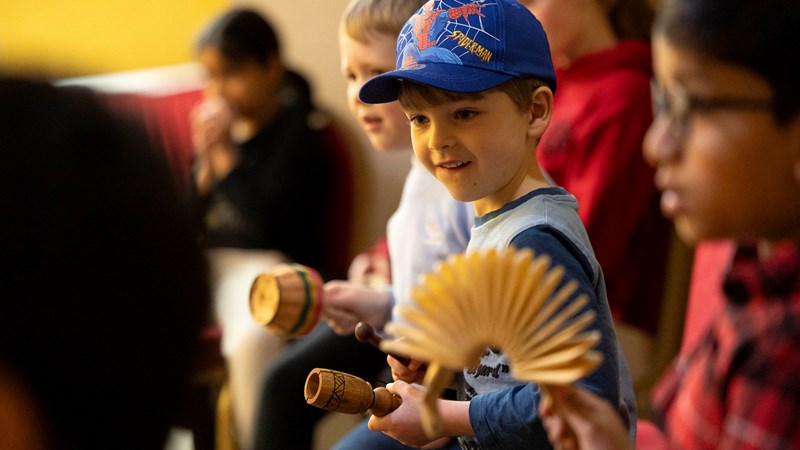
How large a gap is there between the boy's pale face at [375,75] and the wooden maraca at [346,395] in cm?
65

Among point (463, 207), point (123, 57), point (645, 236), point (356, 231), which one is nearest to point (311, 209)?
point (356, 231)

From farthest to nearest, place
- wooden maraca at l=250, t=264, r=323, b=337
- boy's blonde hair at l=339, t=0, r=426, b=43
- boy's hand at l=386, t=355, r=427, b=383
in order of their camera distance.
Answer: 1. boy's blonde hair at l=339, t=0, r=426, b=43
2. wooden maraca at l=250, t=264, r=323, b=337
3. boy's hand at l=386, t=355, r=427, b=383

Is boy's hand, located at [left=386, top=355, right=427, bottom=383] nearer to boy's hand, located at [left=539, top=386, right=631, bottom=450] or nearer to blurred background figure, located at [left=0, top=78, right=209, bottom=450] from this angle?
boy's hand, located at [left=539, top=386, right=631, bottom=450]

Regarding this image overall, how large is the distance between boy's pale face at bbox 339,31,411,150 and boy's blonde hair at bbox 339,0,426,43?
1cm

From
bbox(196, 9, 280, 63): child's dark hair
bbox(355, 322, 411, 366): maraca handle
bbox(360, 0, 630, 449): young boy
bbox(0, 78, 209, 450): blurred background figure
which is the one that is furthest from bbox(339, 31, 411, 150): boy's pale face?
bbox(196, 9, 280, 63): child's dark hair

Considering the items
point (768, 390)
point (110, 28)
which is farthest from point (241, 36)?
point (768, 390)

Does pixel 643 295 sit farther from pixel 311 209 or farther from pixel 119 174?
pixel 119 174

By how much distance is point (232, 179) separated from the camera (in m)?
2.94

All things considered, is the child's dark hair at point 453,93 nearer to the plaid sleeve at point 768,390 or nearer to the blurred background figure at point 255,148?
the plaid sleeve at point 768,390

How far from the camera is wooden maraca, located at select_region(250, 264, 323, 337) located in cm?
160

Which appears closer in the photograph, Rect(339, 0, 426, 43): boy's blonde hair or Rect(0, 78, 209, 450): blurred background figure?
Rect(0, 78, 209, 450): blurred background figure

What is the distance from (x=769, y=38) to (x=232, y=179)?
86.7 inches

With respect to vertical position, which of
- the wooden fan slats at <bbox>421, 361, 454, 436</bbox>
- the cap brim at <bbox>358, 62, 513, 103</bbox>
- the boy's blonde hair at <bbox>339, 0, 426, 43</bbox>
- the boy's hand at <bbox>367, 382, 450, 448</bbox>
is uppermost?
the boy's blonde hair at <bbox>339, 0, 426, 43</bbox>

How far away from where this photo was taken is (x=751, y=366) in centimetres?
96
